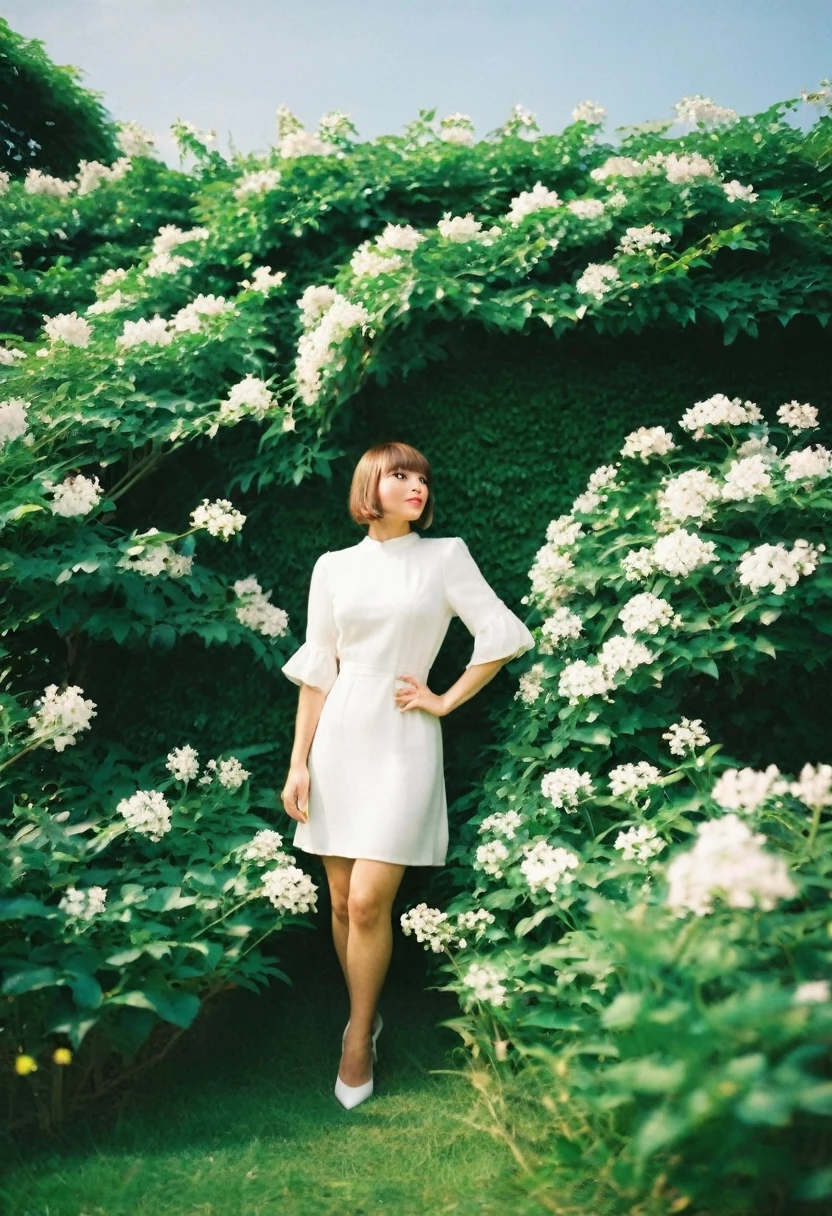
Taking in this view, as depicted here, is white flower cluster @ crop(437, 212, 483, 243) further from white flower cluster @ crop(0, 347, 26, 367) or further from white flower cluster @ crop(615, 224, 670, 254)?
white flower cluster @ crop(0, 347, 26, 367)

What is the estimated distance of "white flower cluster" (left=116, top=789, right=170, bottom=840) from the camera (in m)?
3.07

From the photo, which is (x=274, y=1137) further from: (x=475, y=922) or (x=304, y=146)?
(x=304, y=146)

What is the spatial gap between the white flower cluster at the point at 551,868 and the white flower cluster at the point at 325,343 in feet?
6.94

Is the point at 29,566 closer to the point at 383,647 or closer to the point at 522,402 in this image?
the point at 383,647

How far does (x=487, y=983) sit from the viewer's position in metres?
2.82

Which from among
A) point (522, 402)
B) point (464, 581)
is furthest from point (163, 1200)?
point (522, 402)

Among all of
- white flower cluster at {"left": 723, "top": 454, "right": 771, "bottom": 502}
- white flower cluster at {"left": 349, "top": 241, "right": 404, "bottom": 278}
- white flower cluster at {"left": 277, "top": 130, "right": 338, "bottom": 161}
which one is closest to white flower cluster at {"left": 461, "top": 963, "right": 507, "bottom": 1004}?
white flower cluster at {"left": 723, "top": 454, "right": 771, "bottom": 502}

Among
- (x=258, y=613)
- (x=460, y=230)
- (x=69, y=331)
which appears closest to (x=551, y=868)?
(x=258, y=613)

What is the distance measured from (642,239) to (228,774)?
280 centimetres

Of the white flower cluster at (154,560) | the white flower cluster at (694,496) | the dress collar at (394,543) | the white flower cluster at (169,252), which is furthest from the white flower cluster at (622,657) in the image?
the white flower cluster at (169,252)

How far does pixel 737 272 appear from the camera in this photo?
3879 millimetres

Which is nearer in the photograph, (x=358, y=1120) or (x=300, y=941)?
(x=358, y=1120)

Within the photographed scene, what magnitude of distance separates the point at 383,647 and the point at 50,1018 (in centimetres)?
154

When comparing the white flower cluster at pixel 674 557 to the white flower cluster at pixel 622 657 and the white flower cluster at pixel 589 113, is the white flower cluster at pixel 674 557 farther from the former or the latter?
the white flower cluster at pixel 589 113
